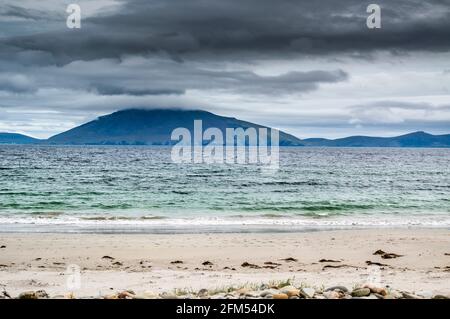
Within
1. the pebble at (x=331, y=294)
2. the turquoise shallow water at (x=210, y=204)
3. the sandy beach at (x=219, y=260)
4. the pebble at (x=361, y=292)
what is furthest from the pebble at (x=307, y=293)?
the turquoise shallow water at (x=210, y=204)

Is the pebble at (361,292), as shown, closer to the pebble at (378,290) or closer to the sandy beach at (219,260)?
the pebble at (378,290)

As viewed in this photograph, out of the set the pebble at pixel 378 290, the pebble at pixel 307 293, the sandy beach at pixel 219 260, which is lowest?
the sandy beach at pixel 219 260

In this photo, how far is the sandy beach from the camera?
37.1 feet

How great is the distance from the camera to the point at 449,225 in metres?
24.2

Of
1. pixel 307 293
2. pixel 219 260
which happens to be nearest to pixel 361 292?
pixel 307 293

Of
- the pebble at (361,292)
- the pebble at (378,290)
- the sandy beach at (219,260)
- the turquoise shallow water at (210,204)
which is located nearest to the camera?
the pebble at (361,292)

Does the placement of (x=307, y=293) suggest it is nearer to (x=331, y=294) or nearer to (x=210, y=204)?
(x=331, y=294)

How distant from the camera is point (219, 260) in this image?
15148mm

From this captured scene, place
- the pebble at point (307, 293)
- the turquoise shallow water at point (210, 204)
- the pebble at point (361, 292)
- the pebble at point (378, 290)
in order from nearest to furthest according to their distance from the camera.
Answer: the pebble at point (307, 293)
the pebble at point (361, 292)
the pebble at point (378, 290)
the turquoise shallow water at point (210, 204)

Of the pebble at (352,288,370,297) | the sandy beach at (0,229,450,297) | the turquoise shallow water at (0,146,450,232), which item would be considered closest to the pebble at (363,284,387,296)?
the pebble at (352,288,370,297)

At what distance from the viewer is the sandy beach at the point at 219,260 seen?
37.1 ft

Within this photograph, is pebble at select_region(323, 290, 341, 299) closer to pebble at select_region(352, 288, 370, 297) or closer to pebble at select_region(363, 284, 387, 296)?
pebble at select_region(352, 288, 370, 297)

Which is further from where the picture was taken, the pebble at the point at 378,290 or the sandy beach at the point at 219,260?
the sandy beach at the point at 219,260

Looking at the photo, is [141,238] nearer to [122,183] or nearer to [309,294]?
[309,294]
